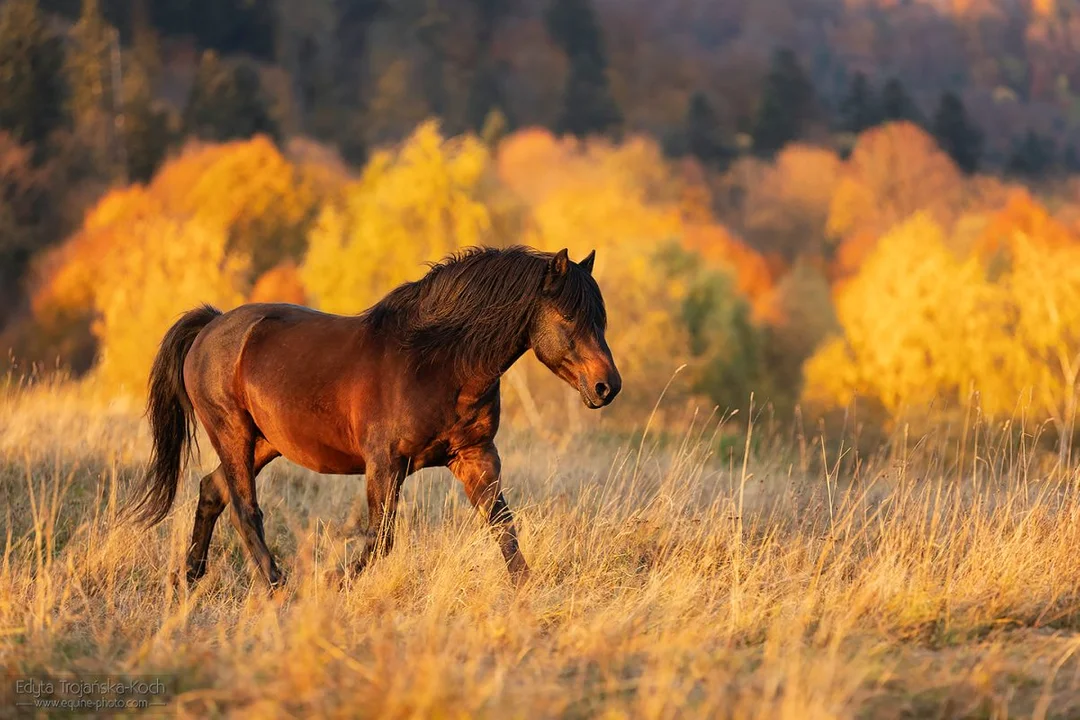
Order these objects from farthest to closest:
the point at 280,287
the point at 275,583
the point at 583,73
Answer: the point at 583,73
the point at 280,287
the point at 275,583

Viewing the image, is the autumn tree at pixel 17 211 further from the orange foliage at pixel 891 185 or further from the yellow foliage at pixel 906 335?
the orange foliage at pixel 891 185

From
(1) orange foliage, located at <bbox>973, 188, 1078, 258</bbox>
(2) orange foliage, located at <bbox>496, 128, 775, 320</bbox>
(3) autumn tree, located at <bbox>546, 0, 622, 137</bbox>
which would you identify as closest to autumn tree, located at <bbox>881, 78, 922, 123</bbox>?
(2) orange foliage, located at <bbox>496, 128, 775, 320</bbox>

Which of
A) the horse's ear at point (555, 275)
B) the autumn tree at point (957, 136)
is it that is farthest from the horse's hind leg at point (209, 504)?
the autumn tree at point (957, 136)

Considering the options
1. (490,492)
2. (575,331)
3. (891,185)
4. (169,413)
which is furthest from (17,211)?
(575,331)

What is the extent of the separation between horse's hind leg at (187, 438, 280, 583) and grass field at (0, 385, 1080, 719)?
121 millimetres

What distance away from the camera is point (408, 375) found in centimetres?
654

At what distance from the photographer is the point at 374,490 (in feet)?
21.3

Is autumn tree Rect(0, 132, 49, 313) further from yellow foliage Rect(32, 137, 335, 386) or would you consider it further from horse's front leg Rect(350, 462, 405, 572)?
horse's front leg Rect(350, 462, 405, 572)

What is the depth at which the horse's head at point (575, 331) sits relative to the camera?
245 inches

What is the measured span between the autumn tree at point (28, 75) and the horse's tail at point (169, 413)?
60.1 m

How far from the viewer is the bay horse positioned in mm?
6406

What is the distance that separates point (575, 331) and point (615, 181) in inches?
2645

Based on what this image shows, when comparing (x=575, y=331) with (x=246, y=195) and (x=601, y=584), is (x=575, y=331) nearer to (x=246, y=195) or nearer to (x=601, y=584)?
(x=601, y=584)

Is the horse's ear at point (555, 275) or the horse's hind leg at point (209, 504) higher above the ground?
the horse's ear at point (555, 275)
